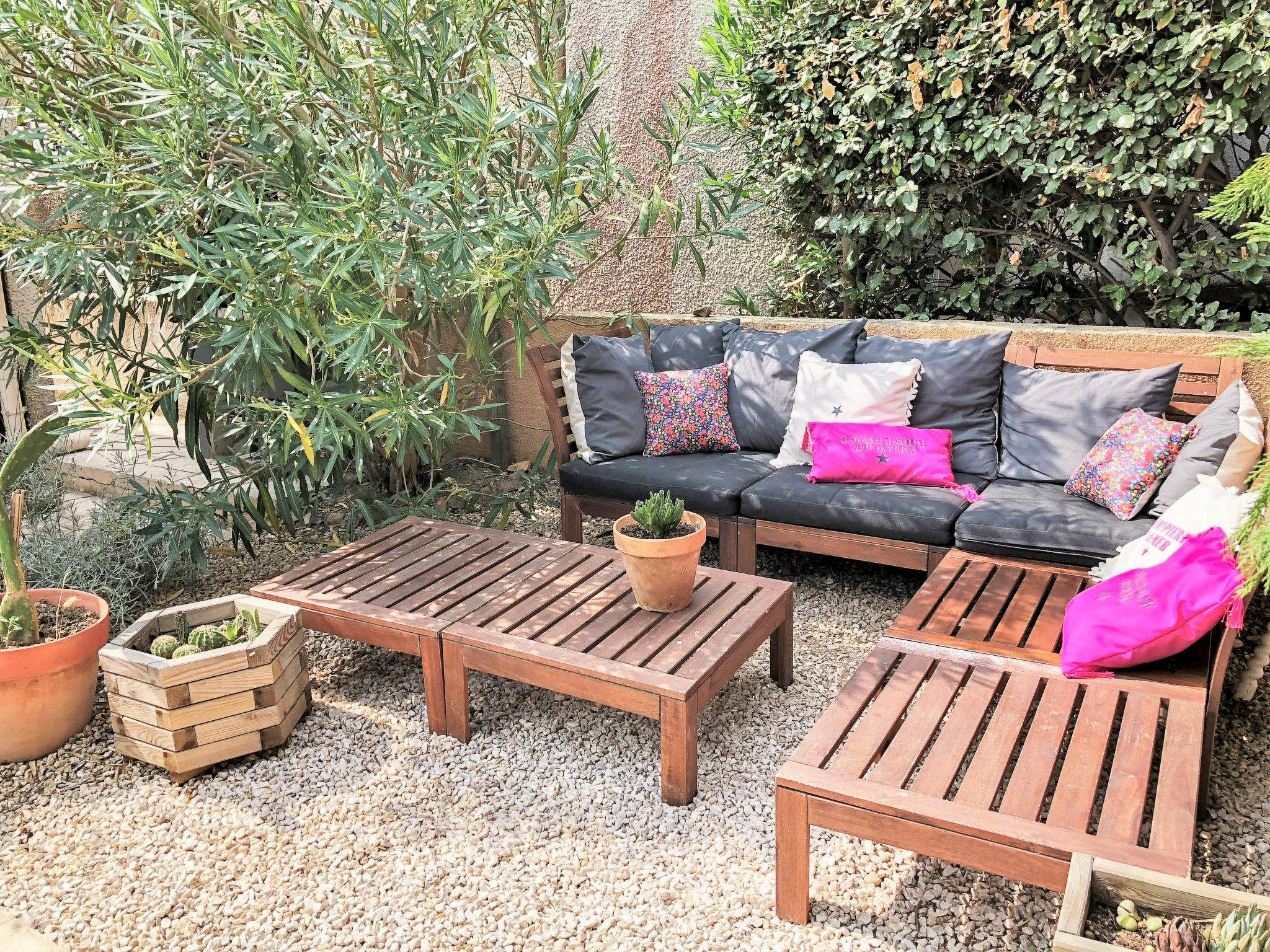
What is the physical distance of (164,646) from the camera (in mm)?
2521

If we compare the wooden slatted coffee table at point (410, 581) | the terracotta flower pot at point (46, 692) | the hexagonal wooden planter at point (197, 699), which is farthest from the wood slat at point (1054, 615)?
the terracotta flower pot at point (46, 692)

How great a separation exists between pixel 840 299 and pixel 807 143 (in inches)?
30.1

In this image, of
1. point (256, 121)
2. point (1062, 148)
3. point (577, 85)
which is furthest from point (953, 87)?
point (256, 121)

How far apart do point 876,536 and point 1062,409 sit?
0.84 metres

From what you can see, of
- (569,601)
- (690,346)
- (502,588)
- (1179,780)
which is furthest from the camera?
(690,346)

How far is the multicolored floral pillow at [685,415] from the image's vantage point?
Result: 3959 mm

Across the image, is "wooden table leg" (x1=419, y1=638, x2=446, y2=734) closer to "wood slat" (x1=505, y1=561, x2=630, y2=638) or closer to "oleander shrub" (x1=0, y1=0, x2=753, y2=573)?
"wood slat" (x1=505, y1=561, x2=630, y2=638)

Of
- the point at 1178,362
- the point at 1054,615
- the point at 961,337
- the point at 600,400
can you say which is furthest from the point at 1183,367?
the point at 600,400

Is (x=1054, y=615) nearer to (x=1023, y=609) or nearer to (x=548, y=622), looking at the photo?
(x=1023, y=609)

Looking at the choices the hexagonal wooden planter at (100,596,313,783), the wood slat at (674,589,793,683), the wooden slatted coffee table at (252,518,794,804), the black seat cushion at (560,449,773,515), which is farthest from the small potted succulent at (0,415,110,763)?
the black seat cushion at (560,449,773,515)

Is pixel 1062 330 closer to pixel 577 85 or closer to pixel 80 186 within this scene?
pixel 577 85

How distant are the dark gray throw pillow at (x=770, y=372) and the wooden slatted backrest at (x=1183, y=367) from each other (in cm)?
80

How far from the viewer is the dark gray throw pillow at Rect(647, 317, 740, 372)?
4.18 metres

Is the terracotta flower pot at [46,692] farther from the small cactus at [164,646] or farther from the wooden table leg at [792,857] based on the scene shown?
the wooden table leg at [792,857]
